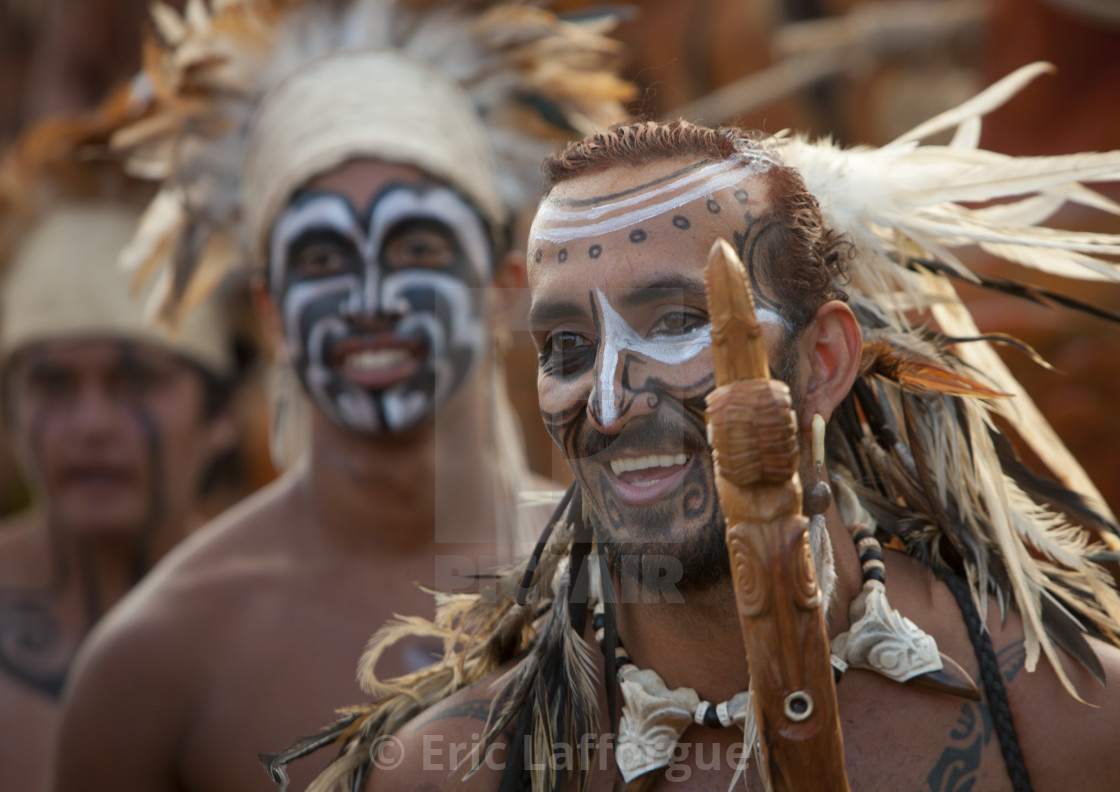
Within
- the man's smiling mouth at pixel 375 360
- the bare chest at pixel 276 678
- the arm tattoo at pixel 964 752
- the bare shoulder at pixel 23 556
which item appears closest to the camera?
the arm tattoo at pixel 964 752

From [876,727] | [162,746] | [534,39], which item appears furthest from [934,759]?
[534,39]

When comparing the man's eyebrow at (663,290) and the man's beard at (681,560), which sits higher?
the man's eyebrow at (663,290)

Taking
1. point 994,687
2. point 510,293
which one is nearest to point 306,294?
point 510,293

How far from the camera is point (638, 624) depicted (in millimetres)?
2244

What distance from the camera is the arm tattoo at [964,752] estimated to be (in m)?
2.02

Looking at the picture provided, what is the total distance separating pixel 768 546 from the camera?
1690mm

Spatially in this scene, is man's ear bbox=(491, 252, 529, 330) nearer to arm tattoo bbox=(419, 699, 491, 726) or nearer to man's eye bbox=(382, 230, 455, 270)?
man's eye bbox=(382, 230, 455, 270)

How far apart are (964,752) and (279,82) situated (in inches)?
117

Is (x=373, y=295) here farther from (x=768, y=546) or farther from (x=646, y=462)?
(x=768, y=546)

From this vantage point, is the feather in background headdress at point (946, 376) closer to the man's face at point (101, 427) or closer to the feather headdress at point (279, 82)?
the feather headdress at point (279, 82)

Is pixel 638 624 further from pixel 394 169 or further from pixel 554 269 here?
pixel 394 169

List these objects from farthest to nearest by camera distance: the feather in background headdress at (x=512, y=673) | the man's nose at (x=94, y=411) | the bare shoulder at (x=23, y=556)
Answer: the bare shoulder at (x=23, y=556) < the man's nose at (x=94, y=411) < the feather in background headdress at (x=512, y=673)

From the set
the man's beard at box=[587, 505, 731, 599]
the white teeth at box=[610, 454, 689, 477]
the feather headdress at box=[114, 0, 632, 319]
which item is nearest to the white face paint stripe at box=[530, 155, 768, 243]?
the white teeth at box=[610, 454, 689, 477]

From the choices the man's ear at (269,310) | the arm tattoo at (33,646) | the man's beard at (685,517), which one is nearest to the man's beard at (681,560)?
the man's beard at (685,517)
